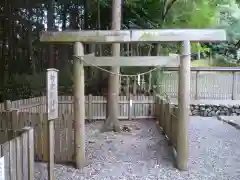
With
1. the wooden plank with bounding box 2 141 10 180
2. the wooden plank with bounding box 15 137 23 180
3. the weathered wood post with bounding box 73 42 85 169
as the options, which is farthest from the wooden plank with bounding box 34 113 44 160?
the wooden plank with bounding box 2 141 10 180

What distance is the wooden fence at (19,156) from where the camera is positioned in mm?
3002

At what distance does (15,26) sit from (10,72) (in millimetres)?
2335

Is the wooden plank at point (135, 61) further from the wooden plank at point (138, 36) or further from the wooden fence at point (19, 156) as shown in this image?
the wooden fence at point (19, 156)

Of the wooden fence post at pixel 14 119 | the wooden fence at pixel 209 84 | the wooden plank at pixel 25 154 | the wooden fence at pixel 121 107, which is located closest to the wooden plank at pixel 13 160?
the wooden plank at pixel 25 154

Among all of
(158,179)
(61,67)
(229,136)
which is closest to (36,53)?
(61,67)

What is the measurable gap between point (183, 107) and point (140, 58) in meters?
1.15

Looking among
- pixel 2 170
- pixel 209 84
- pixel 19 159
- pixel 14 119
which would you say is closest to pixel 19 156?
pixel 19 159

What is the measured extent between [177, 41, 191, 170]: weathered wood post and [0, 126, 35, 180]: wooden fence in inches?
107

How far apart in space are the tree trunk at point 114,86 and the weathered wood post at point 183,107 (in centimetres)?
310

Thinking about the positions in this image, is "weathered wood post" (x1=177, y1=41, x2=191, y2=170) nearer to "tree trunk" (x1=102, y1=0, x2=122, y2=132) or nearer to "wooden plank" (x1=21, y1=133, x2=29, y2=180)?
"wooden plank" (x1=21, y1=133, x2=29, y2=180)

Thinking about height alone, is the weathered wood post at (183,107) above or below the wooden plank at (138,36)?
below

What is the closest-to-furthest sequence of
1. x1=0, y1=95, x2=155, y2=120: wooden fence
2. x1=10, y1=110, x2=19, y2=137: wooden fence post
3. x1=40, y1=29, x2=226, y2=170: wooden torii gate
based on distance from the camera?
x1=40, y1=29, x2=226, y2=170: wooden torii gate < x1=10, y1=110, x2=19, y2=137: wooden fence post < x1=0, y1=95, x2=155, y2=120: wooden fence

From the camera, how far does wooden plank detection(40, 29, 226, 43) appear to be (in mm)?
5055

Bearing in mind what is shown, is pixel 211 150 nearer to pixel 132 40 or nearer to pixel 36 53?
pixel 132 40
